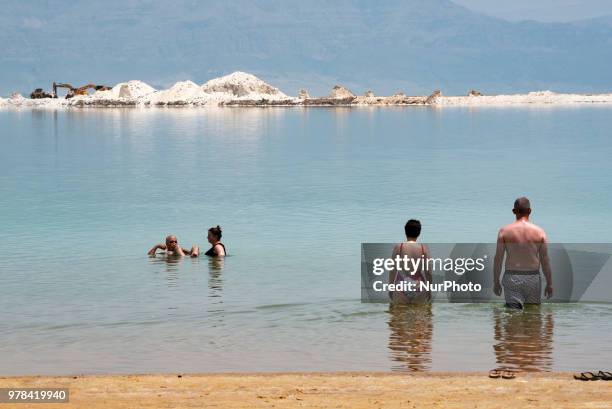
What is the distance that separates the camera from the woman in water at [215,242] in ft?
68.3

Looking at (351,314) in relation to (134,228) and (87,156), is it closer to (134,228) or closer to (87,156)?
(134,228)

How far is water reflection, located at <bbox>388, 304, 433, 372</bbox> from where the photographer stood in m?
12.3

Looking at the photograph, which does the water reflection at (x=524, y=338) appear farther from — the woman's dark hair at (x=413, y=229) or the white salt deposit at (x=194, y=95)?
the white salt deposit at (x=194, y=95)

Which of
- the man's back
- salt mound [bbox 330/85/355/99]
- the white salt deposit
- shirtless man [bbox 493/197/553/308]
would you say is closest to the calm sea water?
shirtless man [bbox 493/197/553/308]

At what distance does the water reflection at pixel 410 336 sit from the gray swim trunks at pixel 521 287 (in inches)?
43.6

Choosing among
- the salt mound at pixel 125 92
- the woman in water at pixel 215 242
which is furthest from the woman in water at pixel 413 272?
the salt mound at pixel 125 92

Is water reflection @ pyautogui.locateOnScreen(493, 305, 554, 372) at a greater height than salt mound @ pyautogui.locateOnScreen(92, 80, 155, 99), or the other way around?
salt mound @ pyautogui.locateOnScreen(92, 80, 155, 99)

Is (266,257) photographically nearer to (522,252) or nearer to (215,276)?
(215,276)

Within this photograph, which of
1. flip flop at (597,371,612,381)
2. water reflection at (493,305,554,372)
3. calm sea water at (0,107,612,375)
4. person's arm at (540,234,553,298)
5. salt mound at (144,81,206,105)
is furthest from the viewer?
salt mound at (144,81,206,105)

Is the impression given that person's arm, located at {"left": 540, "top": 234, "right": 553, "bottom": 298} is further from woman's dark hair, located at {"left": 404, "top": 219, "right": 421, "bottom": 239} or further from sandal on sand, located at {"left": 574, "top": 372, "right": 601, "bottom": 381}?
sandal on sand, located at {"left": 574, "top": 372, "right": 601, "bottom": 381}

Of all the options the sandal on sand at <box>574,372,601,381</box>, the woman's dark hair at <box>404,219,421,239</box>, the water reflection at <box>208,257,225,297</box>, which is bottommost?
the sandal on sand at <box>574,372,601,381</box>

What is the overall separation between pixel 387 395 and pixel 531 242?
3830mm

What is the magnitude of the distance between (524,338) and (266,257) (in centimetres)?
899

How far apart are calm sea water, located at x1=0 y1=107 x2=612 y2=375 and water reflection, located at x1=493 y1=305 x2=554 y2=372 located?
3cm
